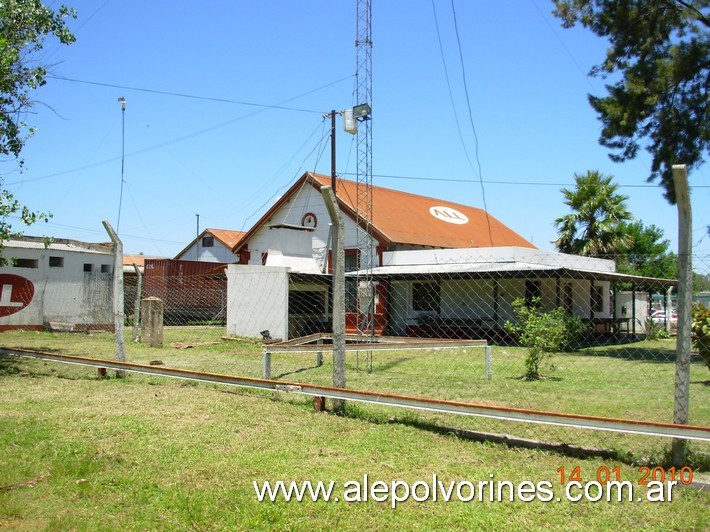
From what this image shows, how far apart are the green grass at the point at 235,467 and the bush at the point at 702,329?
653 centimetres

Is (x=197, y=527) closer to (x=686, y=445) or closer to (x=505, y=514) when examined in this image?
(x=505, y=514)

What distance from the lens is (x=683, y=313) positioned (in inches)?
197

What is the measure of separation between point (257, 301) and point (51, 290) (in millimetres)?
7335

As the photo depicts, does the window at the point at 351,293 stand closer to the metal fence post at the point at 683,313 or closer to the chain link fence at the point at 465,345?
the chain link fence at the point at 465,345

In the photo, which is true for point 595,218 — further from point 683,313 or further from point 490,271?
point 683,313

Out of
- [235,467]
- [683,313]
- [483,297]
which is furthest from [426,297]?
[235,467]

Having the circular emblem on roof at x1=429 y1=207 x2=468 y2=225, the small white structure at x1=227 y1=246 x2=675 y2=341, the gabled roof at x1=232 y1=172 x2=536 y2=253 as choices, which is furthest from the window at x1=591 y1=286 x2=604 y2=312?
the circular emblem on roof at x1=429 y1=207 x2=468 y2=225

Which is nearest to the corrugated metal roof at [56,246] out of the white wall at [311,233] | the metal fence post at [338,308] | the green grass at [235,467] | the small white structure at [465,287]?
the white wall at [311,233]

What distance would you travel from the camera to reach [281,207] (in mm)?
28859

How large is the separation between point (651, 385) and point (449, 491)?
7.53 m

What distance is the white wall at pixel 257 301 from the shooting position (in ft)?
69.2

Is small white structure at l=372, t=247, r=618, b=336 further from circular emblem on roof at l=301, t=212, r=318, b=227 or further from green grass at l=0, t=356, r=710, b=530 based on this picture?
green grass at l=0, t=356, r=710, b=530

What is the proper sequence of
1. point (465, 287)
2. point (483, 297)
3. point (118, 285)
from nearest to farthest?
1. point (118, 285)
2. point (465, 287)
3. point (483, 297)

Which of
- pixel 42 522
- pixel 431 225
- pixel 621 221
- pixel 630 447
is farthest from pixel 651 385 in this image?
pixel 621 221
